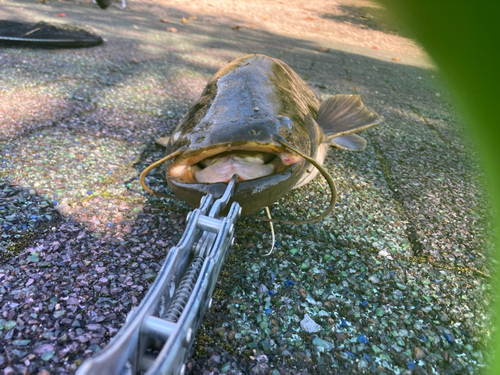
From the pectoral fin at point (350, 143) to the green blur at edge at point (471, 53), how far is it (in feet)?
6.02

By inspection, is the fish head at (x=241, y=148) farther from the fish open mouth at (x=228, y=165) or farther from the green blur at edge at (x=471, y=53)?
the green blur at edge at (x=471, y=53)

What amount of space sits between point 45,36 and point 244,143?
2.91 meters

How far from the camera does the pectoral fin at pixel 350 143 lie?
2.19 metres

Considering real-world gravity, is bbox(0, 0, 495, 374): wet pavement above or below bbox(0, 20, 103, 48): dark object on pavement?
below

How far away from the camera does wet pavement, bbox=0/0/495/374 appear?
98 cm

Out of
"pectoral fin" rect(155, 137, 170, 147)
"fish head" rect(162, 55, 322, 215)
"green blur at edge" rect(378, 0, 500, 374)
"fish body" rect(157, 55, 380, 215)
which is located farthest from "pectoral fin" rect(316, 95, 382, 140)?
"green blur at edge" rect(378, 0, 500, 374)

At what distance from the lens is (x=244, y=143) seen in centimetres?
123

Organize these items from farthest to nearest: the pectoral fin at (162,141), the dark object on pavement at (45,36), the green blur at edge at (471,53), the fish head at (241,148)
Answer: the dark object on pavement at (45,36) < the pectoral fin at (162,141) < the fish head at (241,148) < the green blur at edge at (471,53)

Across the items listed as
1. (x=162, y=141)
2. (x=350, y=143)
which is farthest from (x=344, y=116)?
(x=162, y=141)

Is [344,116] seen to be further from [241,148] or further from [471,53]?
[471,53]

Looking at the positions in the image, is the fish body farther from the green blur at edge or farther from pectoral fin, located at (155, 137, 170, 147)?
the green blur at edge

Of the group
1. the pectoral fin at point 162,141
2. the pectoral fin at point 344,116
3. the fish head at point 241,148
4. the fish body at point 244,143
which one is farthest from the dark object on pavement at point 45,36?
the pectoral fin at point 344,116

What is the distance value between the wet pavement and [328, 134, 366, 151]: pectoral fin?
0.06 meters

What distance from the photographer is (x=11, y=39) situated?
291 cm
